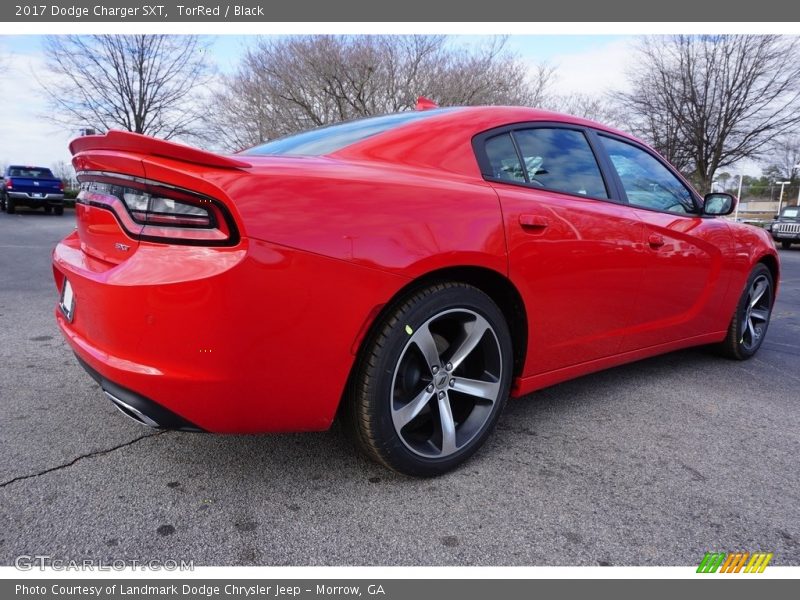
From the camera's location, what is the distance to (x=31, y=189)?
65.5 ft

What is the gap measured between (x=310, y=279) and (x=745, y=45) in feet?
88.5

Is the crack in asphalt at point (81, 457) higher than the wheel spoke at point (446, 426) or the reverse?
the reverse

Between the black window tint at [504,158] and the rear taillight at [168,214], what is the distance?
1185 mm

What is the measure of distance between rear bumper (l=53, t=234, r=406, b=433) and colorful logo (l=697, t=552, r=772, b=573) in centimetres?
130

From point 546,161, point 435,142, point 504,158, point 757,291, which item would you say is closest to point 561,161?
point 546,161

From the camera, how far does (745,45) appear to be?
22.1 m

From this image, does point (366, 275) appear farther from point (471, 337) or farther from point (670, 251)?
point (670, 251)

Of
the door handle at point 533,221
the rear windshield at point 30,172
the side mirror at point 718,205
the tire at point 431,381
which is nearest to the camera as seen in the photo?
the tire at point 431,381

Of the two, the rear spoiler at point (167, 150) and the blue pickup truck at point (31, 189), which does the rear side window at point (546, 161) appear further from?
the blue pickup truck at point (31, 189)

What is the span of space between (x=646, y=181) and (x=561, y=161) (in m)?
0.82

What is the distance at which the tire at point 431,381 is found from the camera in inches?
75.3

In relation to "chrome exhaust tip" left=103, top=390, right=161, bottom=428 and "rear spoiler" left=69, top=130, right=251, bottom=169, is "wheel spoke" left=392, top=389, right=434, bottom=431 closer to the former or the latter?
"chrome exhaust tip" left=103, top=390, right=161, bottom=428

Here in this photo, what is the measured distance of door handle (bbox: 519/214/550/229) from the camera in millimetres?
2236

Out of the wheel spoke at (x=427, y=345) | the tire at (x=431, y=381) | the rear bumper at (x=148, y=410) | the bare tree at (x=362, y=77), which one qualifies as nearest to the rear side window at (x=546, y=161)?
the tire at (x=431, y=381)
